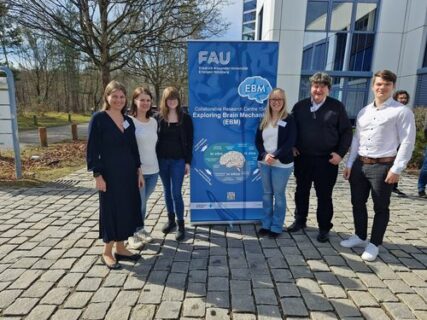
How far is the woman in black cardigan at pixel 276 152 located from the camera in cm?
348

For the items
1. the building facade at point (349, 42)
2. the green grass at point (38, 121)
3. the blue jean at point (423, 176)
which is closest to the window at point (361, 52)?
the building facade at point (349, 42)

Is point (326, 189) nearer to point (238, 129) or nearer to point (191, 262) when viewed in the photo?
point (238, 129)

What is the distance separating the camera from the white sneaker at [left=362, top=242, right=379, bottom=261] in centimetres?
336

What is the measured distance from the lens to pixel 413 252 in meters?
3.60

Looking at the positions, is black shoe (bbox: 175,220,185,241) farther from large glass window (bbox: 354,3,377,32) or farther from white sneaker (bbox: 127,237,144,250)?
large glass window (bbox: 354,3,377,32)

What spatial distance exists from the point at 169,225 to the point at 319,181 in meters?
2.04

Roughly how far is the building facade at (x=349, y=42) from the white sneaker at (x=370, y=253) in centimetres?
1268

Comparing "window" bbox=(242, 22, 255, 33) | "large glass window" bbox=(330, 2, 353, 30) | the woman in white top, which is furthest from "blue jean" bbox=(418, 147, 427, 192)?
"window" bbox=(242, 22, 255, 33)

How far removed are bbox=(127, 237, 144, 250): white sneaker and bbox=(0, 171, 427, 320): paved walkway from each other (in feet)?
0.36

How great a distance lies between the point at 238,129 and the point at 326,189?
1337 millimetres

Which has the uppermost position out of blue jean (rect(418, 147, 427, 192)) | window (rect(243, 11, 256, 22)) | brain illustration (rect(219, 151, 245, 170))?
window (rect(243, 11, 256, 22))

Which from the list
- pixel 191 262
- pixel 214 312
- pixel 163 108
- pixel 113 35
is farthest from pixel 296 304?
pixel 113 35

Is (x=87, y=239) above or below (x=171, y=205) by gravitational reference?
below

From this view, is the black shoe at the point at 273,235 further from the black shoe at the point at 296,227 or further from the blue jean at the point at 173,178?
the blue jean at the point at 173,178
